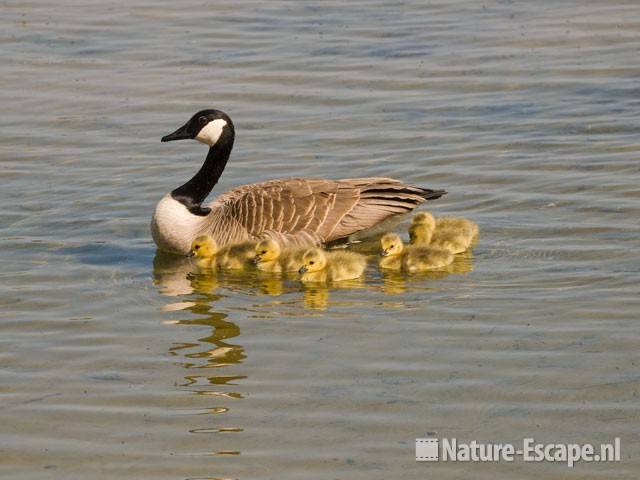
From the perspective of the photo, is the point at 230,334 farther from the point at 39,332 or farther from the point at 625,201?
the point at 625,201

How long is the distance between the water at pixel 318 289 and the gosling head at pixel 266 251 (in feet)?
0.98

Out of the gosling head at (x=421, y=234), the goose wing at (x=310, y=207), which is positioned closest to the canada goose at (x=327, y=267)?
the gosling head at (x=421, y=234)

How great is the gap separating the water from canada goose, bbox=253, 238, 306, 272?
23 centimetres

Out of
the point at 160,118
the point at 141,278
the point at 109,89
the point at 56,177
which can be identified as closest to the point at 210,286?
the point at 141,278

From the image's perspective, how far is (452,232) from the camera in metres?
10.3

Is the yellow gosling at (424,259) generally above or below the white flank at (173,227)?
below

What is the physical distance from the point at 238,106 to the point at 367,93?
1.39 meters

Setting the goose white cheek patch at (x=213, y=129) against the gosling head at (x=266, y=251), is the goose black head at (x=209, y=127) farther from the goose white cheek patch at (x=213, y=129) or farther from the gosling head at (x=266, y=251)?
the gosling head at (x=266, y=251)

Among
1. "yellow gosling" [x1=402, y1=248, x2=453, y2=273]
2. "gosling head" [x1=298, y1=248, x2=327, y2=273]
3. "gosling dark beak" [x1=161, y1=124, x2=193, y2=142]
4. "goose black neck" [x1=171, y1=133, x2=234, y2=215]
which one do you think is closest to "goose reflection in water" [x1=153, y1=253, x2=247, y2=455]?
"goose black neck" [x1=171, y1=133, x2=234, y2=215]

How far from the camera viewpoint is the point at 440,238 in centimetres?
1031

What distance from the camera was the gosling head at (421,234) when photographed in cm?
1048

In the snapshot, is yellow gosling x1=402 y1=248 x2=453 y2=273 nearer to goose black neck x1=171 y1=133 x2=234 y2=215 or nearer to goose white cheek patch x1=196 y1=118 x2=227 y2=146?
goose black neck x1=171 y1=133 x2=234 y2=215

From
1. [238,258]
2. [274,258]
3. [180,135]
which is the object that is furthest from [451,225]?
[180,135]

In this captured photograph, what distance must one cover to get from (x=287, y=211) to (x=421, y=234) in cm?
107
